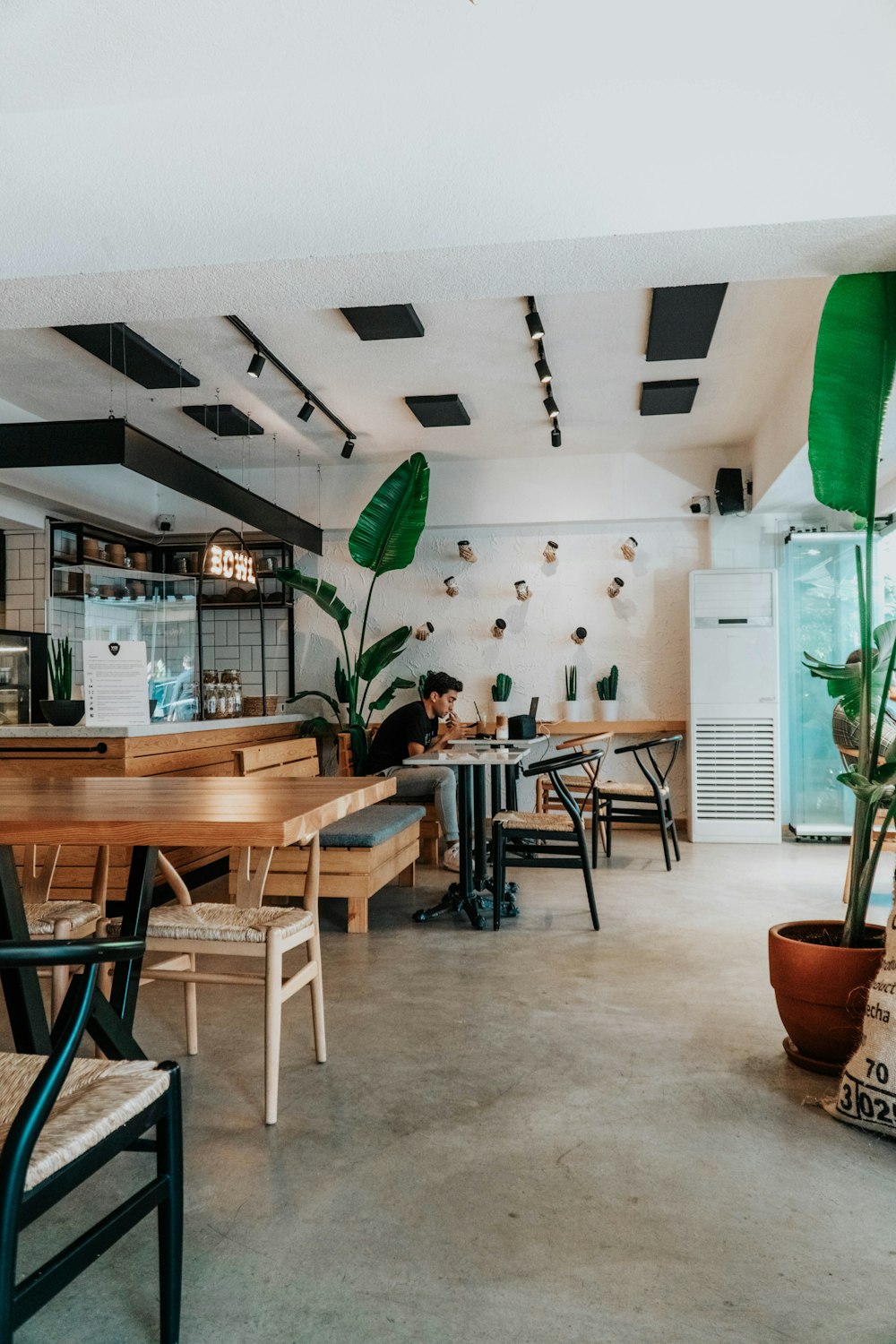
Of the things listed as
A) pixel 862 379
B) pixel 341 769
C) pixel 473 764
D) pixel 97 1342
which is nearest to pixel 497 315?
pixel 473 764

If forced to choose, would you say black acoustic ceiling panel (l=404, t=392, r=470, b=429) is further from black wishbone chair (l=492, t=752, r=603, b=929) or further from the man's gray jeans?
black wishbone chair (l=492, t=752, r=603, b=929)

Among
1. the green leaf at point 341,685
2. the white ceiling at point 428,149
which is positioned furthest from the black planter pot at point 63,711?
the green leaf at point 341,685

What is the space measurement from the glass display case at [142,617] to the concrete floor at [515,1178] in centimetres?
389

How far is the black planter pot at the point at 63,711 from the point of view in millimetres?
5020

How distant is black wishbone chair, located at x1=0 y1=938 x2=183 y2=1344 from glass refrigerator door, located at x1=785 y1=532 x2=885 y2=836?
22.2 ft

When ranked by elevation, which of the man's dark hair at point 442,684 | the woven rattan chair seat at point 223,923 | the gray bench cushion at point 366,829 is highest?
the man's dark hair at point 442,684

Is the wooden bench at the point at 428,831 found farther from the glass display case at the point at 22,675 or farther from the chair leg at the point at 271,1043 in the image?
the chair leg at the point at 271,1043

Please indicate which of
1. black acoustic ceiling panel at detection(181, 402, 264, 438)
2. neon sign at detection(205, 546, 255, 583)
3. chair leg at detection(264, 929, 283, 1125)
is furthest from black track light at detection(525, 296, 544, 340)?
chair leg at detection(264, 929, 283, 1125)

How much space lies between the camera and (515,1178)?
2.27 metres

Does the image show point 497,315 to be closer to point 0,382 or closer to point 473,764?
point 473,764

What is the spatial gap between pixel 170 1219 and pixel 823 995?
1.95m

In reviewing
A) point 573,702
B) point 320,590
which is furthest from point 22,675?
point 573,702

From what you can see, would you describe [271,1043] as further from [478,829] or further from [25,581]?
[25,581]

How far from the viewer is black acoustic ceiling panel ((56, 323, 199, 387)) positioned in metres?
5.09
